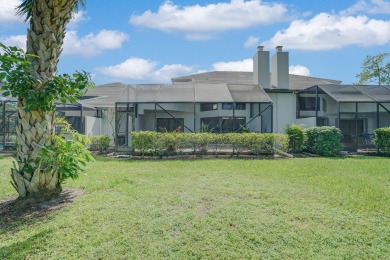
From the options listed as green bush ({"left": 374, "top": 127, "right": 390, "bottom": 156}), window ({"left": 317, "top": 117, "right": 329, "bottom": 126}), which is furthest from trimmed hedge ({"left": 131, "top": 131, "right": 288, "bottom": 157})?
window ({"left": 317, "top": 117, "right": 329, "bottom": 126})

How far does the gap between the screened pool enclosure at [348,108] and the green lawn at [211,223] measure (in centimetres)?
1304

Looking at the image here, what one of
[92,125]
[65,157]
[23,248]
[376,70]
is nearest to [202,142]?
[92,125]

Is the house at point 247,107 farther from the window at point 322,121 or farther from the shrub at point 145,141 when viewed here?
the shrub at point 145,141

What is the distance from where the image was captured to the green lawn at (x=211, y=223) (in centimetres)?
394

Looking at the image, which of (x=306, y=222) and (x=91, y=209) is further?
(x=91, y=209)

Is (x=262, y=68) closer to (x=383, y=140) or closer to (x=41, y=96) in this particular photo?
(x=383, y=140)

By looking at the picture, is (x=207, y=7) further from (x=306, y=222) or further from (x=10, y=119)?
(x=10, y=119)

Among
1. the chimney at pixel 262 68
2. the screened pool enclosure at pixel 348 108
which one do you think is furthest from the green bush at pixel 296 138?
the chimney at pixel 262 68

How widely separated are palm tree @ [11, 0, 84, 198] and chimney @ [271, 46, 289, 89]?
1824cm

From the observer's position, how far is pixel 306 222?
15.5 ft

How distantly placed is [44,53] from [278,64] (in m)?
19.1

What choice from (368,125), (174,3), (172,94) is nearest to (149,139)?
(172,94)

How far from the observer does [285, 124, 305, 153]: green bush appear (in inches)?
614

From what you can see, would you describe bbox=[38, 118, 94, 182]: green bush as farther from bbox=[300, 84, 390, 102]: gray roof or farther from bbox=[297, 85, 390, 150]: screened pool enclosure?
bbox=[297, 85, 390, 150]: screened pool enclosure
